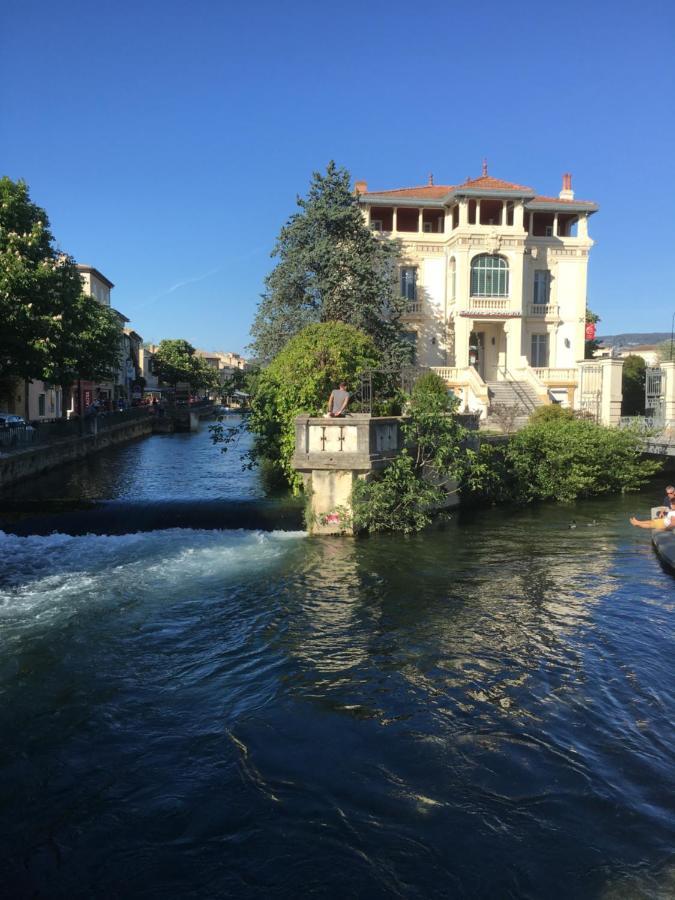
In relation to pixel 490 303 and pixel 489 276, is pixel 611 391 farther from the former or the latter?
pixel 489 276

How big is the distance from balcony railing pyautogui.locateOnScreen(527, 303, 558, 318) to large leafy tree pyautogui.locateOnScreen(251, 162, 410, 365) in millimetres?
10674

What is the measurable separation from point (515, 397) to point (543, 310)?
9324 mm

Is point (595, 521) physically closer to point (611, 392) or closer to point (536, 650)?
Answer: point (536, 650)

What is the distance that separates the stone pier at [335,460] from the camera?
1620 cm

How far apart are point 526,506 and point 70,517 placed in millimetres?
12996

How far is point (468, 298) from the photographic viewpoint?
4012 cm

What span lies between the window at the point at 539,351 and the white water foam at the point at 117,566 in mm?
30590

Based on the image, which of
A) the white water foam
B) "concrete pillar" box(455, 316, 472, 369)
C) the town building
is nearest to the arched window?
the town building

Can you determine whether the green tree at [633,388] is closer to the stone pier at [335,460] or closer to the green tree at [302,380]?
the green tree at [302,380]

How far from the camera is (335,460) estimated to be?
16.2 metres

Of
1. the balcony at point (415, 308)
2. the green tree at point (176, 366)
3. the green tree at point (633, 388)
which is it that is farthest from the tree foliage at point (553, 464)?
the green tree at point (176, 366)

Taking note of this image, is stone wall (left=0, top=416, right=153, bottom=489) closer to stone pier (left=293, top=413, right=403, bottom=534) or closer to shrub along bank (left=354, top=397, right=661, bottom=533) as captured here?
stone pier (left=293, top=413, right=403, bottom=534)

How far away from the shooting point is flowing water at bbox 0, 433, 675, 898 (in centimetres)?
532

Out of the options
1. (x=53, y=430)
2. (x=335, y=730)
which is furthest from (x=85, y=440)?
(x=335, y=730)
